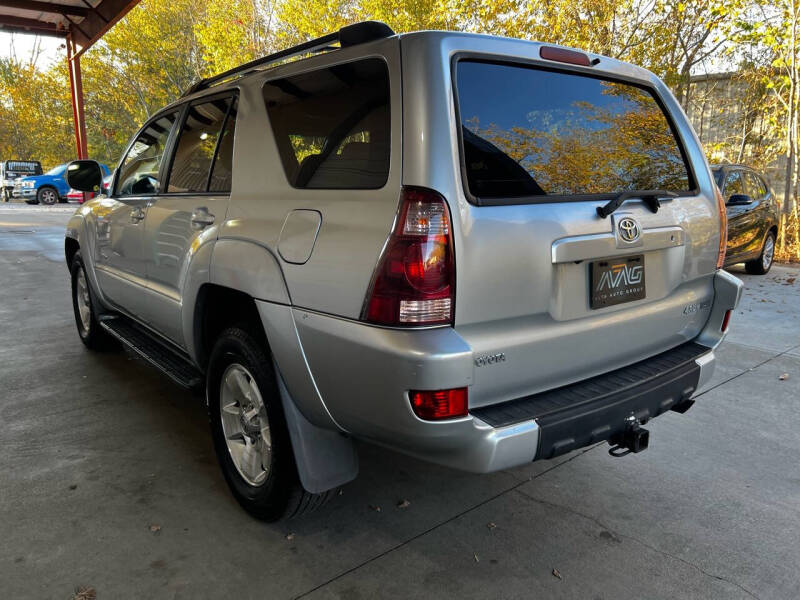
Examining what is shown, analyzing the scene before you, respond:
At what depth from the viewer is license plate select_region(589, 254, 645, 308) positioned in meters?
2.19

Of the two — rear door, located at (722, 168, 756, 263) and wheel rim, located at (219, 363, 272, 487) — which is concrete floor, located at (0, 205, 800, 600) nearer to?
wheel rim, located at (219, 363, 272, 487)

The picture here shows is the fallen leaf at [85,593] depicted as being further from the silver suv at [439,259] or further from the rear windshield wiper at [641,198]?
the rear windshield wiper at [641,198]

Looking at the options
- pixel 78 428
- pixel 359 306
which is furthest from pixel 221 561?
pixel 78 428

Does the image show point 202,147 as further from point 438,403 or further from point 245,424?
point 438,403

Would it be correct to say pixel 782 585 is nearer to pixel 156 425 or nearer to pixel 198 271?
pixel 198 271

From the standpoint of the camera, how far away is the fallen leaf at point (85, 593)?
6.91 feet

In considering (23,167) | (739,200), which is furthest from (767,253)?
(23,167)

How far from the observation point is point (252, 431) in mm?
2648

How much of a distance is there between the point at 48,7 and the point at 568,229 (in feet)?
47.2

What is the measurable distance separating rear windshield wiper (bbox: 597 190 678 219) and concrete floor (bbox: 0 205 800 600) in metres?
1.34

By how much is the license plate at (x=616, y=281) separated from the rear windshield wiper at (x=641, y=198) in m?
0.18

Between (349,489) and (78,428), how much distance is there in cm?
174

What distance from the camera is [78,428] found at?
3488mm

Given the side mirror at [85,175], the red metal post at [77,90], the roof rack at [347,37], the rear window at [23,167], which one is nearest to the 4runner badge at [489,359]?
the roof rack at [347,37]
